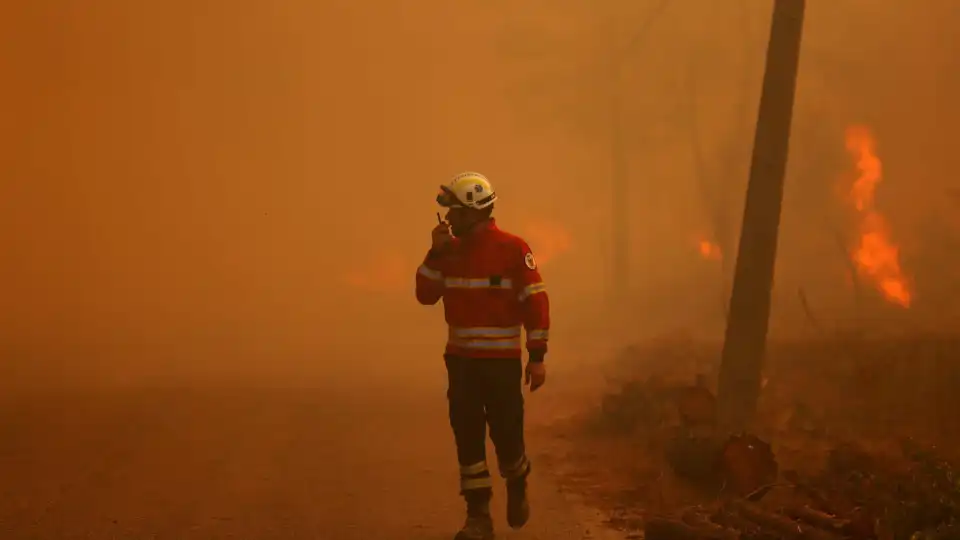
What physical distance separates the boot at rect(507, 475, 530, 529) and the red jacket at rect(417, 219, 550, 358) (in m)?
0.64

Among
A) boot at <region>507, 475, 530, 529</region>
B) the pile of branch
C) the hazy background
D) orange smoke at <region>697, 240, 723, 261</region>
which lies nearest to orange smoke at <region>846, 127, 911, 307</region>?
the hazy background

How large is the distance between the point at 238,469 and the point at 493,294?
2431 mm

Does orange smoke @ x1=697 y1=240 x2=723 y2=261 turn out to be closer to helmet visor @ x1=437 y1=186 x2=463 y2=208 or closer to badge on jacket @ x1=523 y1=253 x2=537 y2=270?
badge on jacket @ x1=523 y1=253 x2=537 y2=270

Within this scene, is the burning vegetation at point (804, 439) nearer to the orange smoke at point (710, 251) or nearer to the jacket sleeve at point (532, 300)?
the jacket sleeve at point (532, 300)

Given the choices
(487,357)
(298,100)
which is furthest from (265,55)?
(487,357)

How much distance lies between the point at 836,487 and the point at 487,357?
1901 mm

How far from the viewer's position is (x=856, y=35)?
35.1 ft

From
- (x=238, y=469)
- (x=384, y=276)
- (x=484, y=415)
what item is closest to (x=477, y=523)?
(x=484, y=415)

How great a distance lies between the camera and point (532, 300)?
3842 millimetres

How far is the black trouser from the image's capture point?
154 inches

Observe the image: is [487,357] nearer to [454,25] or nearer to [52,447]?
[52,447]

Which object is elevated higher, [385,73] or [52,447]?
[385,73]

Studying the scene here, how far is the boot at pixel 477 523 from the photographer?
388 centimetres

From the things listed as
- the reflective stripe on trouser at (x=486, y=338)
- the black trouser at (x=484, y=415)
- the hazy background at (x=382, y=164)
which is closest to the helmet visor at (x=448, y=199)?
the reflective stripe on trouser at (x=486, y=338)
